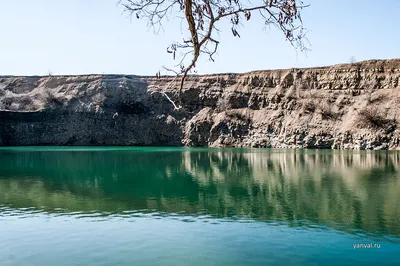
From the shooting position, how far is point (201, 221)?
44.5 feet

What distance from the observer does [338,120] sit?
5772cm

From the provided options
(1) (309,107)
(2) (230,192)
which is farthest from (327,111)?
(2) (230,192)

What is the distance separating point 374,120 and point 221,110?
20441 mm

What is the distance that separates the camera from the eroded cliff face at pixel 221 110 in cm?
5675

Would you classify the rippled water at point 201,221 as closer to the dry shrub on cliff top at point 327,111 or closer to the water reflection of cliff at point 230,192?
the water reflection of cliff at point 230,192

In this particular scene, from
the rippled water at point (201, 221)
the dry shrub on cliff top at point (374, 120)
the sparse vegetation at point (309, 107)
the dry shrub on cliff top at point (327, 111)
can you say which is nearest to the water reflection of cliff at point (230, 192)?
the rippled water at point (201, 221)

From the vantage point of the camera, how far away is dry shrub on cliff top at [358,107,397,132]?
174 feet

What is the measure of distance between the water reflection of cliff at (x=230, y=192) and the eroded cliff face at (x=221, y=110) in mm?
27996

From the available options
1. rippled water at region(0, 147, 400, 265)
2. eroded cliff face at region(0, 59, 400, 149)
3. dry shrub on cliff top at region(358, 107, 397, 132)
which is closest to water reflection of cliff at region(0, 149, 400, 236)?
rippled water at region(0, 147, 400, 265)

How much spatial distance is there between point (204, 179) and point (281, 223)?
11803 millimetres

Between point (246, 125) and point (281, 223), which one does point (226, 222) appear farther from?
point (246, 125)

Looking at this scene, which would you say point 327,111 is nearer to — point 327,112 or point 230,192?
point 327,112

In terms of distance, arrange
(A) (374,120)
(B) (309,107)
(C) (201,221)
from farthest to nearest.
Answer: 1. (B) (309,107)
2. (A) (374,120)
3. (C) (201,221)

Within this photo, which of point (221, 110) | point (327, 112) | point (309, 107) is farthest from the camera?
point (221, 110)
